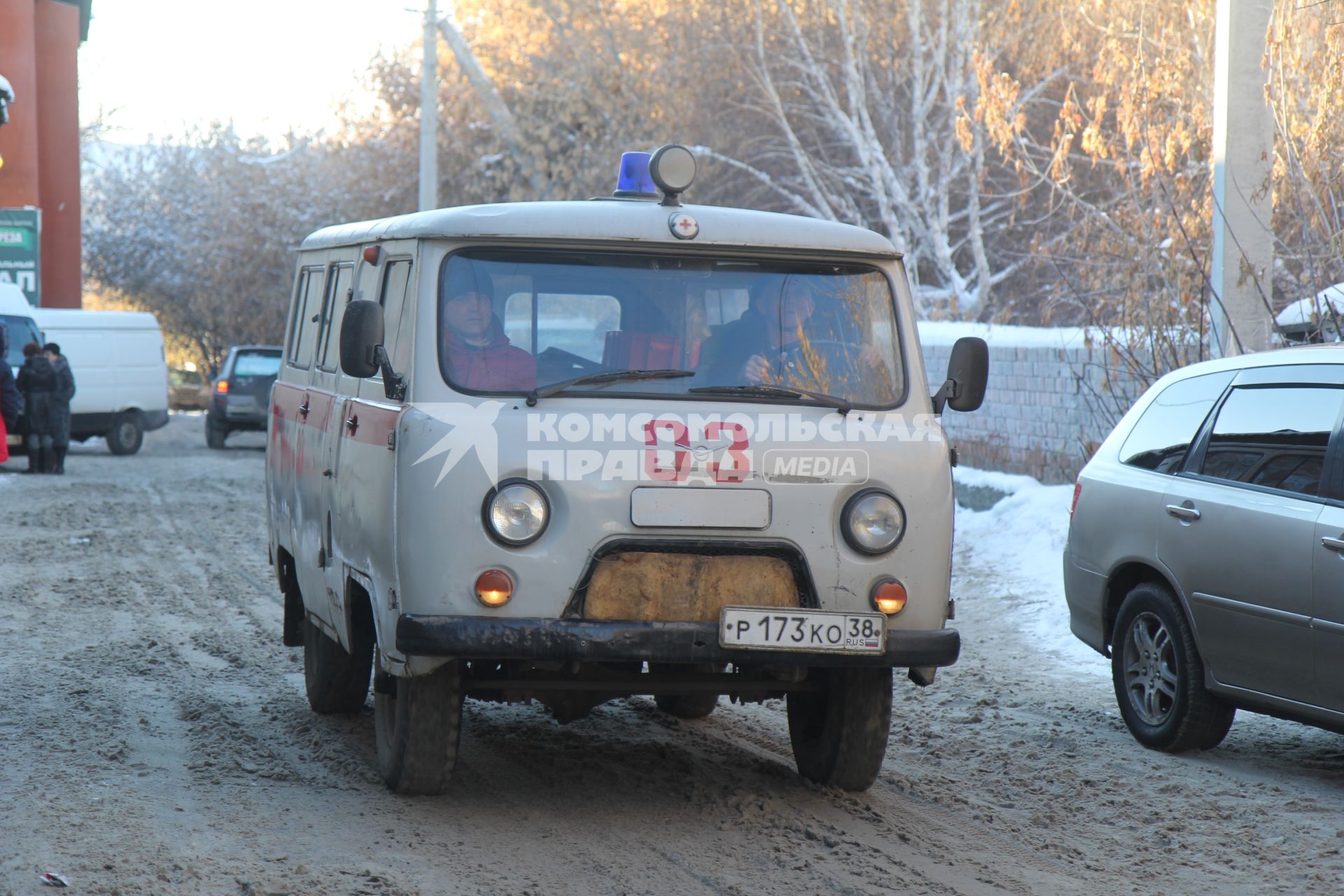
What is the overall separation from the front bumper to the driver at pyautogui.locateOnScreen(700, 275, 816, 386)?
93 centimetres

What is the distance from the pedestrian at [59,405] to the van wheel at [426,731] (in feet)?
57.8

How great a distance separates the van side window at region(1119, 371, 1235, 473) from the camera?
7.22 meters

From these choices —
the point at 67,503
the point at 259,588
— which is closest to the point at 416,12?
the point at 67,503

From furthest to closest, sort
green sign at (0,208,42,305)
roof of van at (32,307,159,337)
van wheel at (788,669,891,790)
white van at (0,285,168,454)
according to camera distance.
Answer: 1. green sign at (0,208,42,305)
2. white van at (0,285,168,454)
3. roof of van at (32,307,159,337)
4. van wheel at (788,669,891,790)

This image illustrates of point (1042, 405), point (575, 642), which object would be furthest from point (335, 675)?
point (1042, 405)

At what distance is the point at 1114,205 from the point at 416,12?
13.9 meters

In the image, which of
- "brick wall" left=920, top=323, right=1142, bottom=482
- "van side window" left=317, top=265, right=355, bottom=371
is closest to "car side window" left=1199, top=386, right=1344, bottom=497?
"van side window" left=317, top=265, right=355, bottom=371

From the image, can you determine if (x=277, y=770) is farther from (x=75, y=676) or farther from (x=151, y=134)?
(x=151, y=134)

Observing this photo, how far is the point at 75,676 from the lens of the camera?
835 centimetres

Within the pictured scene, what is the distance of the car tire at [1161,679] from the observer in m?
6.87

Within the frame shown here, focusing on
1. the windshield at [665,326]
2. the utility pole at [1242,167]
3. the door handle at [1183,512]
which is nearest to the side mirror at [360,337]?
the windshield at [665,326]

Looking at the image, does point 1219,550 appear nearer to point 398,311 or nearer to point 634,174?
point 634,174

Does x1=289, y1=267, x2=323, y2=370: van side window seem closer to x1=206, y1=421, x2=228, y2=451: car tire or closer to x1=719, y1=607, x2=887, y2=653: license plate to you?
x1=719, y1=607, x2=887, y2=653: license plate

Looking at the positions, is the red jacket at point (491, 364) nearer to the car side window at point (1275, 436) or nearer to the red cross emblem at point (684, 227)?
the red cross emblem at point (684, 227)
